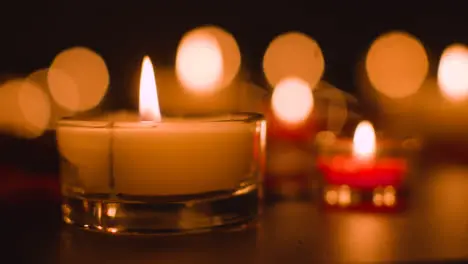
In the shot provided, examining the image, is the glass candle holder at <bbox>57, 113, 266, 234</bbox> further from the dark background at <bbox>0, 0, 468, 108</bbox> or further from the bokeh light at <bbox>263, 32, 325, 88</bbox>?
the bokeh light at <bbox>263, 32, 325, 88</bbox>

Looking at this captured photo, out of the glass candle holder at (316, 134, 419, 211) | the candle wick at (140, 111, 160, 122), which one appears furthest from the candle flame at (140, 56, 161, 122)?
the glass candle holder at (316, 134, 419, 211)

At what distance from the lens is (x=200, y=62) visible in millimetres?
3285

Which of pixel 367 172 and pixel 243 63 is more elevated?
pixel 243 63

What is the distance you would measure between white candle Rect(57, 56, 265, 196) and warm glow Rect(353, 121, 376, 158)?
0.30 meters

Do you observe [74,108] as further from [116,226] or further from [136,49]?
[116,226]

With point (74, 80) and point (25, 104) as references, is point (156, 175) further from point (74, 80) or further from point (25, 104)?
point (74, 80)

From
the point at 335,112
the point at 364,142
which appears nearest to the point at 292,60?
the point at 335,112

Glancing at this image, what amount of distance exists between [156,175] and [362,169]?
1.04ft

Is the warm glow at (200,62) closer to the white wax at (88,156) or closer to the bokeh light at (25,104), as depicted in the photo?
the bokeh light at (25,104)

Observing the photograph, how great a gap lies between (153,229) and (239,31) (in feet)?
3.46

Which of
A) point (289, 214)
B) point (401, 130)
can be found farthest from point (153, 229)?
point (401, 130)

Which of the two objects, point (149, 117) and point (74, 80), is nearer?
point (149, 117)

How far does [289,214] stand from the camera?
26.5 inches

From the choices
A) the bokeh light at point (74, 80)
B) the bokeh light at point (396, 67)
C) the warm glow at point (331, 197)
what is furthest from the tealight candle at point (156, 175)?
the bokeh light at point (74, 80)
